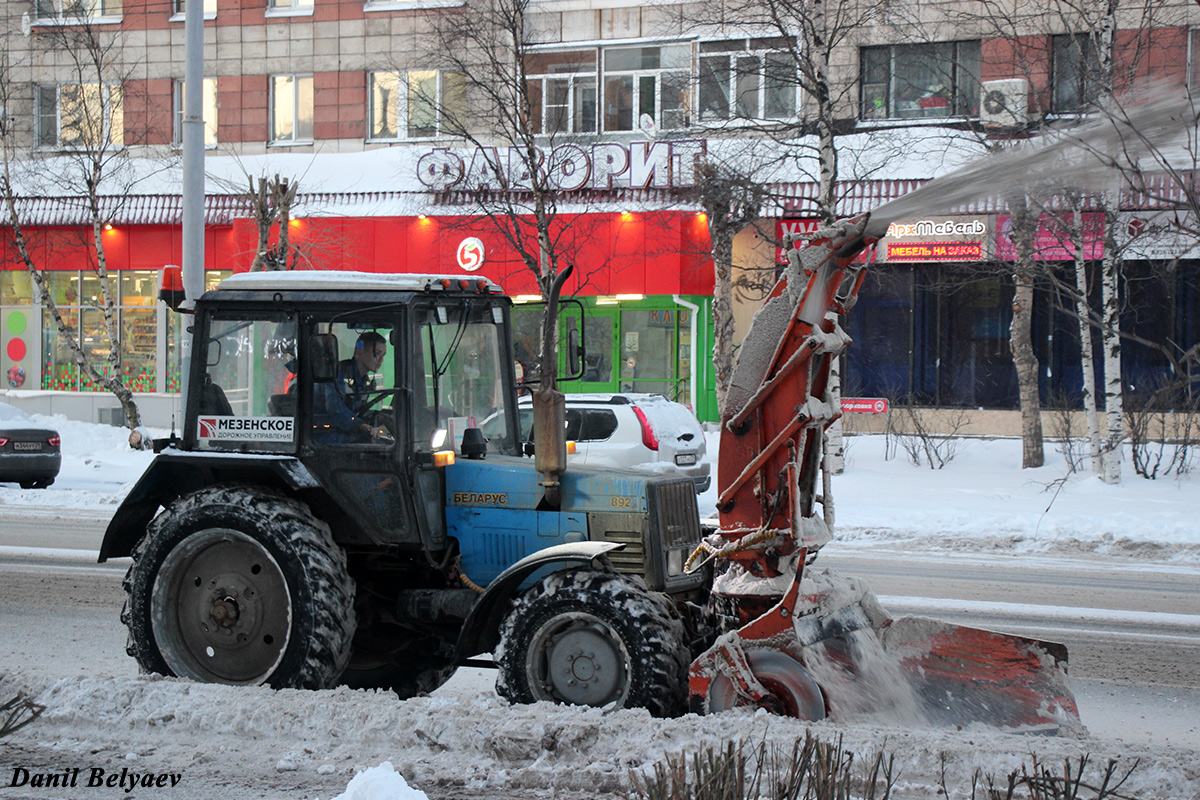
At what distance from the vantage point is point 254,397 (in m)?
6.29

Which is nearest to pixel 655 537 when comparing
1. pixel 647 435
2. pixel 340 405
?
pixel 340 405

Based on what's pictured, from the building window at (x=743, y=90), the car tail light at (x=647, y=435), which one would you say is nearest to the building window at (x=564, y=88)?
the building window at (x=743, y=90)

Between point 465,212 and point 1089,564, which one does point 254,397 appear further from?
point 465,212

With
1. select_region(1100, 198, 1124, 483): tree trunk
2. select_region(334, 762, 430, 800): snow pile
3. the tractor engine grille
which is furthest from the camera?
select_region(1100, 198, 1124, 483): tree trunk

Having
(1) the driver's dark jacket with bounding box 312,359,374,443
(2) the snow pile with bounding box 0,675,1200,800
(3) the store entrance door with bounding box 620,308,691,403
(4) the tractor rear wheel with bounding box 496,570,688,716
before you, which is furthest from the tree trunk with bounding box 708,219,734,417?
(2) the snow pile with bounding box 0,675,1200,800

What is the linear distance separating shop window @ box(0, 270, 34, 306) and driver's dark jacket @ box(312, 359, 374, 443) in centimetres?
2551

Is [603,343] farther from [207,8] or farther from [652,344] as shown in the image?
[207,8]

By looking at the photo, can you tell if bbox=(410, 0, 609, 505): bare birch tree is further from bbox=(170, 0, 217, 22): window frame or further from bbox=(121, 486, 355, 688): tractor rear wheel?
bbox=(121, 486, 355, 688): tractor rear wheel

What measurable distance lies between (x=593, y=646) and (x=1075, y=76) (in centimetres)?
1374

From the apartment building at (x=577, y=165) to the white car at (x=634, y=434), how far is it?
530 cm

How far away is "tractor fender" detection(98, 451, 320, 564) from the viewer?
6082 millimetres

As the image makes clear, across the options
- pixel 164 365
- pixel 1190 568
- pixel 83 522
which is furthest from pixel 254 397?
pixel 164 365

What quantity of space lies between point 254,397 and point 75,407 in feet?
77.9

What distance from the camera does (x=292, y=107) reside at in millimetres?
26859
